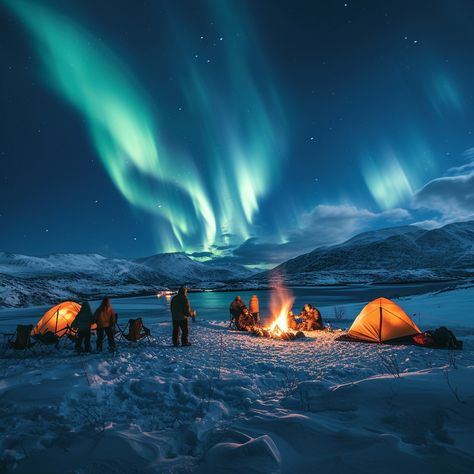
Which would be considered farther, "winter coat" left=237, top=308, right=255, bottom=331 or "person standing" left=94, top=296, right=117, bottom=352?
"winter coat" left=237, top=308, right=255, bottom=331

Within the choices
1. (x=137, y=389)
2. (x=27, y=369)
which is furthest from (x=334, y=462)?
(x=27, y=369)

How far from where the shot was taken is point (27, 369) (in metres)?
8.32

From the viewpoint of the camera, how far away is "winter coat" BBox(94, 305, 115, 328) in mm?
10719

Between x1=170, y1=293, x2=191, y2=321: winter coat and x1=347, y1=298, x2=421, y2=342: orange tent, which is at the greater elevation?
x1=170, y1=293, x2=191, y2=321: winter coat

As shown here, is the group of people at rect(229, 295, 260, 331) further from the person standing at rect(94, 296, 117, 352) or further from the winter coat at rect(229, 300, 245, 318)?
the person standing at rect(94, 296, 117, 352)

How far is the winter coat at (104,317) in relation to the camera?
10.7 metres

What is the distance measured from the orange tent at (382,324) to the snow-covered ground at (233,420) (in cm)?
453

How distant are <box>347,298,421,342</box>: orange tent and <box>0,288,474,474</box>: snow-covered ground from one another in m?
4.53

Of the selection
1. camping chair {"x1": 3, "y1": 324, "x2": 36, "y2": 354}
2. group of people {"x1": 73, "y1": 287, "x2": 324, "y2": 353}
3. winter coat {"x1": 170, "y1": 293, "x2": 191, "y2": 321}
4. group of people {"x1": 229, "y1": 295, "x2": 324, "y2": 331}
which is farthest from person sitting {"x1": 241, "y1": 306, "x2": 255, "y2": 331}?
camping chair {"x1": 3, "y1": 324, "x2": 36, "y2": 354}

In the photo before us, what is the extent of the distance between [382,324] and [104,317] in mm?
10819

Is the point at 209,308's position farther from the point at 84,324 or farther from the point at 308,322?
the point at 84,324

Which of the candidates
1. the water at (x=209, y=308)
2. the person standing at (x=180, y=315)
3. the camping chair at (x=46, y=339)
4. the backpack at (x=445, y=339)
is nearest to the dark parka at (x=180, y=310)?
the person standing at (x=180, y=315)

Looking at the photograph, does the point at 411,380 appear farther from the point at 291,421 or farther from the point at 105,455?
the point at 105,455

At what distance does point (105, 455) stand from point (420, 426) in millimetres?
3695
